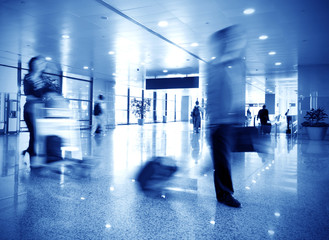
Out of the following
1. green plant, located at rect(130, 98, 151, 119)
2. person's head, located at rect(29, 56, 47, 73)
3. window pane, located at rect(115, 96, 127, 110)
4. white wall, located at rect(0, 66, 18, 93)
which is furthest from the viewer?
green plant, located at rect(130, 98, 151, 119)

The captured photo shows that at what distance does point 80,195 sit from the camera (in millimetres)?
2719

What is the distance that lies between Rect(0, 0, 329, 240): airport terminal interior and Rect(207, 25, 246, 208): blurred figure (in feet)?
0.07

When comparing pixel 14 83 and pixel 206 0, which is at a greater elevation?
pixel 206 0

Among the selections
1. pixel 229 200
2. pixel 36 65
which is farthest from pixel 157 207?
pixel 36 65

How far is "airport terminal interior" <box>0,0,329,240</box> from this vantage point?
6.86 feet

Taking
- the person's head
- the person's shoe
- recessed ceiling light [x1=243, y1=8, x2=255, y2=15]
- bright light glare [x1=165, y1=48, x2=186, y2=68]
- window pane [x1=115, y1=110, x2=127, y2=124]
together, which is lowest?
the person's shoe

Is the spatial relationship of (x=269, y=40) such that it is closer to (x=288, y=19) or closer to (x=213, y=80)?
(x=288, y=19)

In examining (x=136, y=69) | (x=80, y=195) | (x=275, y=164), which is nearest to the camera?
(x=80, y=195)

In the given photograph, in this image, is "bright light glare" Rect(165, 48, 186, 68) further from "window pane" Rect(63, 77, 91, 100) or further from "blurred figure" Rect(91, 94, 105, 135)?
"window pane" Rect(63, 77, 91, 100)

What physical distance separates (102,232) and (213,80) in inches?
66.2

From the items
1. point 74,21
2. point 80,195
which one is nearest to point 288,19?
point 74,21

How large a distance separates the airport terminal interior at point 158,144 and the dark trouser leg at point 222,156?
88 mm

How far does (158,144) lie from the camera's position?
25.0 feet

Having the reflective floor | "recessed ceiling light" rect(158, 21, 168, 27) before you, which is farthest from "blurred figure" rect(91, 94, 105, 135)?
the reflective floor
